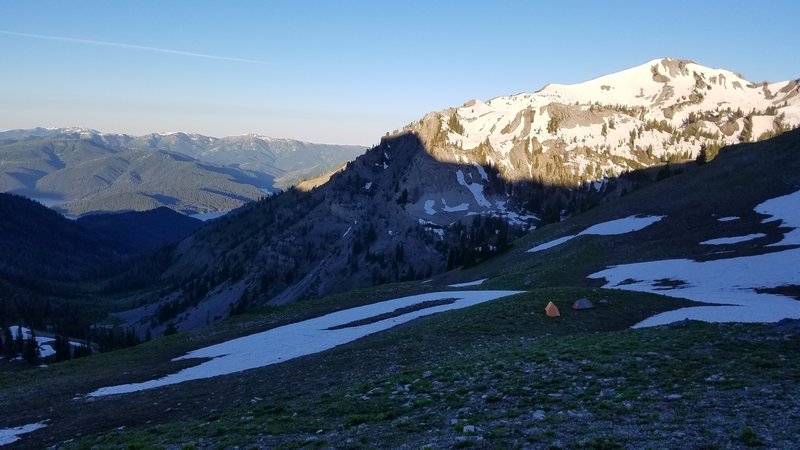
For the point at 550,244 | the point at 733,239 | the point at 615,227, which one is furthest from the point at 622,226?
the point at 733,239

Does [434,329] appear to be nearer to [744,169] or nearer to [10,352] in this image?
[744,169]

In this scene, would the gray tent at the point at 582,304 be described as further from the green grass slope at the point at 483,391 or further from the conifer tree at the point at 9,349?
the conifer tree at the point at 9,349

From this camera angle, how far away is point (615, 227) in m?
82.7

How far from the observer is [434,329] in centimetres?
3544

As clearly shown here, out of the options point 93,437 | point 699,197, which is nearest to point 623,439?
point 93,437

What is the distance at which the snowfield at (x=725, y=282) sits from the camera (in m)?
33.0

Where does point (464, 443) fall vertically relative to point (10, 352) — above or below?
above

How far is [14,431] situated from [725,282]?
50.4 meters

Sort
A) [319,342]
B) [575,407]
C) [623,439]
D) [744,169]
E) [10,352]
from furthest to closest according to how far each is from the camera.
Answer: [10,352] < [744,169] < [319,342] < [575,407] < [623,439]

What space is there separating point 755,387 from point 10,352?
6307 inches

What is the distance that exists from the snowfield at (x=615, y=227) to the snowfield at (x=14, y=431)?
72275 mm

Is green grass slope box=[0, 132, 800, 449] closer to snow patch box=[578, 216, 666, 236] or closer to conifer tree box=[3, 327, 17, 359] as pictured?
snow patch box=[578, 216, 666, 236]

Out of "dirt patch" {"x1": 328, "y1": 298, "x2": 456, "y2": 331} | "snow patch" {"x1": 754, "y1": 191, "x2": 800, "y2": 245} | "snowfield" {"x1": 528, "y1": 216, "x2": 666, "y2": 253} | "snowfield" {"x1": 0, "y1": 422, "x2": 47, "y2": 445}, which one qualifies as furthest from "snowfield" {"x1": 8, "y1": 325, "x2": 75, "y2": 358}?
"snow patch" {"x1": 754, "y1": 191, "x2": 800, "y2": 245}

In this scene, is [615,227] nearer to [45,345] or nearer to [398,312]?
[398,312]
